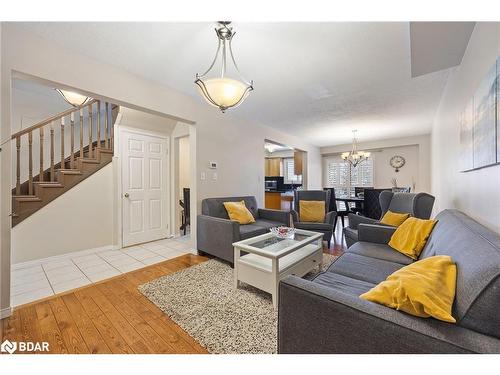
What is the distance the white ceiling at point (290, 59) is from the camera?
175 cm

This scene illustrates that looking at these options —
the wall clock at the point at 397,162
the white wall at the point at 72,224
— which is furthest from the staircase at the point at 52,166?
the wall clock at the point at 397,162

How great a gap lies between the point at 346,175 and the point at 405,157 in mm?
1626

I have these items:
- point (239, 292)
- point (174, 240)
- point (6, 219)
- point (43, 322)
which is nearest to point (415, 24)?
point (239, 292)

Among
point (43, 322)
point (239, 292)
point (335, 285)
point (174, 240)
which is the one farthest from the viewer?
point (174, 240)

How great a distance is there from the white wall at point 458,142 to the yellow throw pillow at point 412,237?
1.06 ft

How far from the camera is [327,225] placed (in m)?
3.23

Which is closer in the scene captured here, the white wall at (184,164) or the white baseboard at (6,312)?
the white baseboard at (6,312)

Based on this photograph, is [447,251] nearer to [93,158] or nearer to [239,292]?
[239,292]

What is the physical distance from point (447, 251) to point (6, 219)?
299cm

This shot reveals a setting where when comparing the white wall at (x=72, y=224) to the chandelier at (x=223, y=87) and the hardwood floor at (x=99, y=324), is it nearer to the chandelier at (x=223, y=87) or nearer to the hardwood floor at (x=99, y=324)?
the hardwood floor at (x=99, y=324)

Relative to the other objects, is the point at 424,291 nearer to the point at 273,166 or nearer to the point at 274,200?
the point at 274,200

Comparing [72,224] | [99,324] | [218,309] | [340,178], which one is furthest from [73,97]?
[340,178]

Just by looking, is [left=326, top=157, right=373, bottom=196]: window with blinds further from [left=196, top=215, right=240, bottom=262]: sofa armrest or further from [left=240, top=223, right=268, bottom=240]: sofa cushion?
[left=196, top=215, right=240, bottom=262]: sofa armrest

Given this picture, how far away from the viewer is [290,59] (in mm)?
2176
